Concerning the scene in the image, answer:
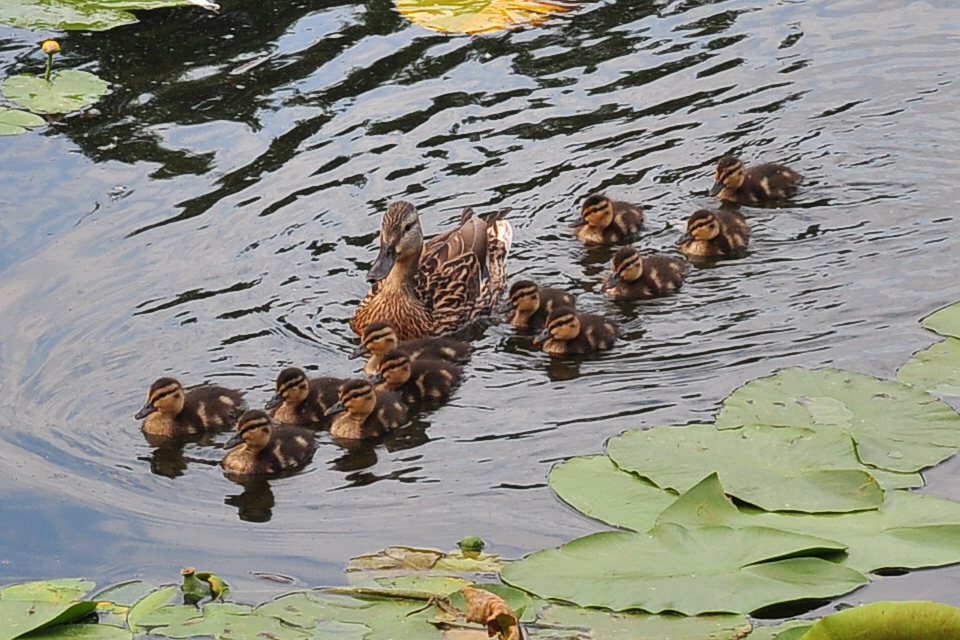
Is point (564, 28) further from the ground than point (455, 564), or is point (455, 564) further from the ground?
point (564, 28)

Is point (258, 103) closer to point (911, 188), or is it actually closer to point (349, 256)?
point (349, 256)

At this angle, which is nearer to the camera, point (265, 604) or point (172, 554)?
point (265, 604)

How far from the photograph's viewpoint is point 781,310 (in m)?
6.60

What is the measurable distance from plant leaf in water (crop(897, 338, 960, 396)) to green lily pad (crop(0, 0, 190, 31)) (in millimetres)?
5834

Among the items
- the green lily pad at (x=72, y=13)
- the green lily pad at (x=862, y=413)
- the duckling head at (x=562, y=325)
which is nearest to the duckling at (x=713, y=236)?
the duckling head at (x=562, y=325)

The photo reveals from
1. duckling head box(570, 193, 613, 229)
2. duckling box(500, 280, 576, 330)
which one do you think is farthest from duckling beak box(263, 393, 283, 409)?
duckling head box(570, 193, 613, 229)

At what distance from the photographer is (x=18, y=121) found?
8648 millimetres

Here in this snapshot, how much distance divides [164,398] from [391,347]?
1.01 meters

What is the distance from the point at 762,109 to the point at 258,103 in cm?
276

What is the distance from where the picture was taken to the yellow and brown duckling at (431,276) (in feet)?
22.2

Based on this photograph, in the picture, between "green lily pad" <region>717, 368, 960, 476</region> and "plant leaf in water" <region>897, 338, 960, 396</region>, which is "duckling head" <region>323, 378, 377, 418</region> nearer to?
"green lily pad" <region>717, 368, 960, 476</region>

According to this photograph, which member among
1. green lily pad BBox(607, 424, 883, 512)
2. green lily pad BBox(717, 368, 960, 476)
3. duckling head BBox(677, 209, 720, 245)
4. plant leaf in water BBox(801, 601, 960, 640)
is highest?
plant leaf in water BBox(801, 601, 960, 640)

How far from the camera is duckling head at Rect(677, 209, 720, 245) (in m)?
7.15

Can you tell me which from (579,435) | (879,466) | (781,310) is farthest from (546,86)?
(879,466)
